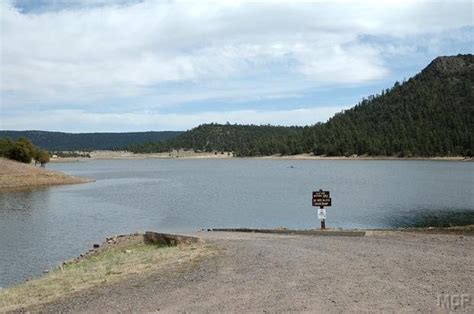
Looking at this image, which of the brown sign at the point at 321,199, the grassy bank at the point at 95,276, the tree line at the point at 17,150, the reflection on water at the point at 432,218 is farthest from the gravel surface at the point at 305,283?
the tree line at the point at 17,150

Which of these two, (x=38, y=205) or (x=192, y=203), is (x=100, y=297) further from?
(x=38, y=205)

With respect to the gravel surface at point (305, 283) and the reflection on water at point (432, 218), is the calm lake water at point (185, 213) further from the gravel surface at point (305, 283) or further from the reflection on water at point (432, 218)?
the gravel surface at point (305, 283)

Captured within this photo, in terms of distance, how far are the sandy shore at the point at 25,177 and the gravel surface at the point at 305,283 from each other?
7233 centimetres

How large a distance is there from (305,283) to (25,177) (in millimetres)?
79920

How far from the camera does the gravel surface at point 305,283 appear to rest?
9.27 meters

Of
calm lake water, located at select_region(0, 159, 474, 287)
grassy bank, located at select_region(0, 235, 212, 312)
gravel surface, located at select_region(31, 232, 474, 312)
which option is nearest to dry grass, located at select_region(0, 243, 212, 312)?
grassy bank, located at select_region(0, 235, 212, 312)

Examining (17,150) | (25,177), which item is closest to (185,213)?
Result: (25,177)

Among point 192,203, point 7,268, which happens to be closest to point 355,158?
point 192,203

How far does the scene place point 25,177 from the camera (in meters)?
83.1

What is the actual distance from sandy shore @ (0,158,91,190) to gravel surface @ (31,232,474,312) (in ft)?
237

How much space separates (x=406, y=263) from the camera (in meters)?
12.2

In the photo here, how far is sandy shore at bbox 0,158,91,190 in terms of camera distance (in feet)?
262

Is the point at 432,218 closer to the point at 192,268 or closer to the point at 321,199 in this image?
the point at 321,199

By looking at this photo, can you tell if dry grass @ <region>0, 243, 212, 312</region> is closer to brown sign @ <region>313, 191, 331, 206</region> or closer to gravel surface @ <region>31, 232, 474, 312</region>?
gravel surface @ <region>31, 232, 474, 312</region>
